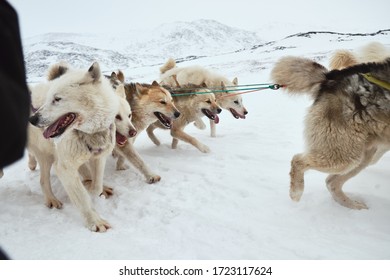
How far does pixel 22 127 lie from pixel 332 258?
2.12 meters

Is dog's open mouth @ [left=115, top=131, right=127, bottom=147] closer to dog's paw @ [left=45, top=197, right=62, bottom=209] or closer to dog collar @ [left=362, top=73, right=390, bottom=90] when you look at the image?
dog's paw @ [left=45, top=197, right=62, bottom=209]

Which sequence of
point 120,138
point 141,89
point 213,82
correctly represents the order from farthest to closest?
point 213,82 < point 141,89 < point 120,138

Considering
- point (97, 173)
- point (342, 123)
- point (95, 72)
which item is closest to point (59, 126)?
point (95, 72)

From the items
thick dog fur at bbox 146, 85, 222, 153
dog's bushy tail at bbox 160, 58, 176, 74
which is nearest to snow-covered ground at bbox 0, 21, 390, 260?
thick dog fur at bbox 146, 85, 222, 153

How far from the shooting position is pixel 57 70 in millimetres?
2887

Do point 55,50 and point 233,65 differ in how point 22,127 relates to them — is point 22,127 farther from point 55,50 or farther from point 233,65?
point 233,65

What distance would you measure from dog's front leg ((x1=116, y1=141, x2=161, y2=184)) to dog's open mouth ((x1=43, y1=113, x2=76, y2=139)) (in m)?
1.15

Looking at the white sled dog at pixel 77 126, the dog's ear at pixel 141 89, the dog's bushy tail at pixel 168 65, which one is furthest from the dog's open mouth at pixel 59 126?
the dog's bushy tail at pixel 168 65

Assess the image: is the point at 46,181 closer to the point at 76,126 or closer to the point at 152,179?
the point at 76,126

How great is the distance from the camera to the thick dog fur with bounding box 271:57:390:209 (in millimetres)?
2400

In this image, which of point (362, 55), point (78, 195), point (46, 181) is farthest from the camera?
point (362, 55)

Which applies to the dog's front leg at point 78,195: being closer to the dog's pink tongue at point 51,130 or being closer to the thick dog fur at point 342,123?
the dog's pink tongue at point 51,130

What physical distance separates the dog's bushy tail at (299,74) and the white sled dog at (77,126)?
1.63 meters

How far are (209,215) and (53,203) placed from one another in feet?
5.18
